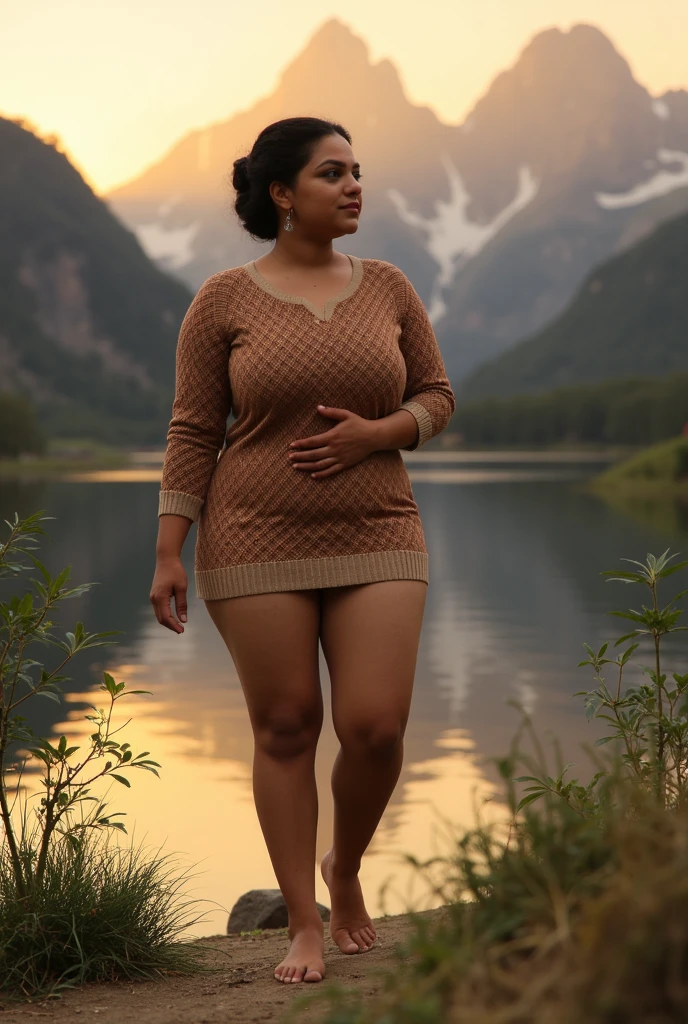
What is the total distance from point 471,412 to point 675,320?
56700mm

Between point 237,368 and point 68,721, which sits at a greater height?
point 68,721

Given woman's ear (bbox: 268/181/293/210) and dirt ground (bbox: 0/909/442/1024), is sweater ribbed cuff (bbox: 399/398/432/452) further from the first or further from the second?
dirt ground (bbox: 0/909/442/1024)

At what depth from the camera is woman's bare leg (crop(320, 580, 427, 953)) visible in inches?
126

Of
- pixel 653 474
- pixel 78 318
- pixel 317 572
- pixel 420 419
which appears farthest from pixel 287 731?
pixel 78 318

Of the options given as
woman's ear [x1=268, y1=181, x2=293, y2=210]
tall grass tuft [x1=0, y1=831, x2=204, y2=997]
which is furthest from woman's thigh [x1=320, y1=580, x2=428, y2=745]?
woman's ear [x1=268, y1=181, x2=293, y2=210]

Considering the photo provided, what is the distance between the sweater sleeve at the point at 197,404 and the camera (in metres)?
3.45

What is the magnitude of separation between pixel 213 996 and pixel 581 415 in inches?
4688

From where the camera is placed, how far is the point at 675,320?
18025 centimetres

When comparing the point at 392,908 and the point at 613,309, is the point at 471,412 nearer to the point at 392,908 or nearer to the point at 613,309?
the point at 613,309

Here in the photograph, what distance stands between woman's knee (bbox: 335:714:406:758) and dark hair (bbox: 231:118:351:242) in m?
1.28

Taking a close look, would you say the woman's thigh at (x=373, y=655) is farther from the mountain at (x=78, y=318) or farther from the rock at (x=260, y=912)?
the mountain at (x=78, y=318)

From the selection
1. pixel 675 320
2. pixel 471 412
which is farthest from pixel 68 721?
pixel 675 320

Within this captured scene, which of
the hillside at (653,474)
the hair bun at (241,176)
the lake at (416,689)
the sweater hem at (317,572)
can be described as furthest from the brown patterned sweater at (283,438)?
the hillside at (653,474)

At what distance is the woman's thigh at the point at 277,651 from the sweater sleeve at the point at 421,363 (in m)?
0.56
